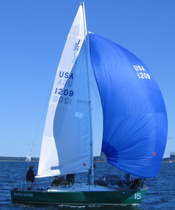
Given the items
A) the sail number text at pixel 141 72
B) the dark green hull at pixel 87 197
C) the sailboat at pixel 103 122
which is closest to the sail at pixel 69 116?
the sailboat at pixel 103 122

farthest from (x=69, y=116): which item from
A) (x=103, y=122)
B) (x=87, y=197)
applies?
(x=87, y=197)

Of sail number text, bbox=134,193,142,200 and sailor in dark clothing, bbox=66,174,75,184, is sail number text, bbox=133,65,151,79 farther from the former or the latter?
sailor in dark clothing, bbox=66,174,75,184

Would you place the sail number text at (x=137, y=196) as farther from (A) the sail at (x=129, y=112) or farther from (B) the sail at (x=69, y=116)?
(B) the sail at (x=69, y=116)

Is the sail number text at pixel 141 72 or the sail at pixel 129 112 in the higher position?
the sail number text at pixel 141 72

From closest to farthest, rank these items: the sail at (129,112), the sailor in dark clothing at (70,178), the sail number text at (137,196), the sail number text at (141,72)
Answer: the sail at (129,112), the sail number text at (137,196), the sail number text at (141,72), the sailor in dark clothing at (70,178)

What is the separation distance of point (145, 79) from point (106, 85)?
1.86m

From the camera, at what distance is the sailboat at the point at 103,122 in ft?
54.5

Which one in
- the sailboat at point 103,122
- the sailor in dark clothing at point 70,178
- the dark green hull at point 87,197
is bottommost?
the dark green hull at point 87,197

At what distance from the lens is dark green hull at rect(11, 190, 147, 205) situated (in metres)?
16.6

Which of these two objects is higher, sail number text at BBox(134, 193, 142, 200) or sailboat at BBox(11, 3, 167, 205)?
sailboat at BBox(11, 3, 167, 205)

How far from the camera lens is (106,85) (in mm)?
17250

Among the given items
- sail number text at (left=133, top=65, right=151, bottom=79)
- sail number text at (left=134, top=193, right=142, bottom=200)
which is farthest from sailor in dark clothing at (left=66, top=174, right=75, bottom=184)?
sail number text at (left=133, top=65, right=151, bottom=79)

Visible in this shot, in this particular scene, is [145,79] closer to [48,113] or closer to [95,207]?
[48,113]

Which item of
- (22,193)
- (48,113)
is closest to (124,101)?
(48,113)
